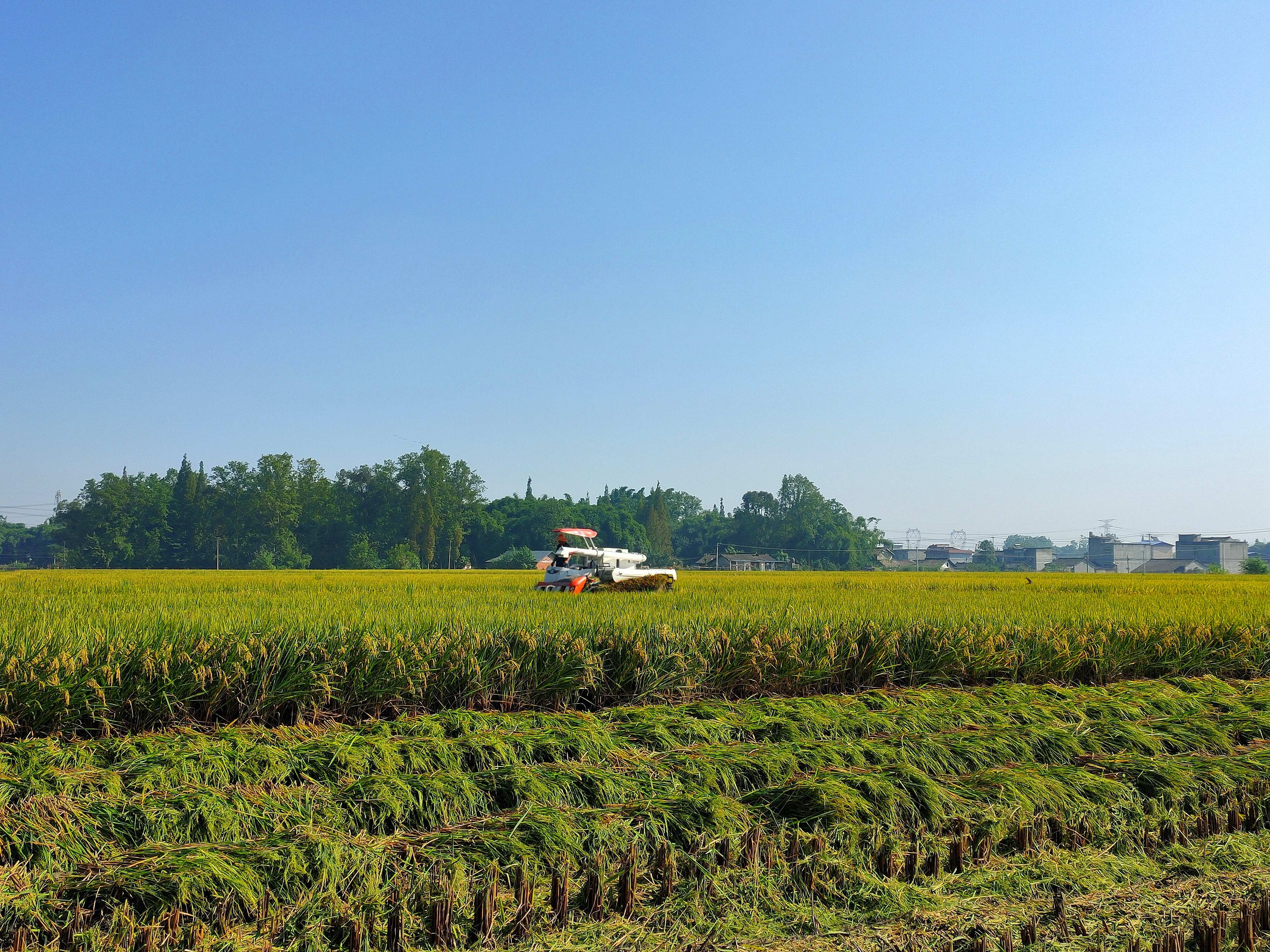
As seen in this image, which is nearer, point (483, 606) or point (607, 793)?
point (607, 793)

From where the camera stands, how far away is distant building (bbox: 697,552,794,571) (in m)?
118

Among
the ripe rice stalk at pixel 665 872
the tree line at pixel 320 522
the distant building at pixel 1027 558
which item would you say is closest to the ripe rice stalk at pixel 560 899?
the ripe rice stalk at pixel 665 872

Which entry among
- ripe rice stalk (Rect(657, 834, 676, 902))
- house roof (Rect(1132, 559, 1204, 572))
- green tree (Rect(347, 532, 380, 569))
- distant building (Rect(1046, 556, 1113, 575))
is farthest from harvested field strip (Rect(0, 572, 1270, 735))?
distant building (Rect(1046, 556, 1113, 575))

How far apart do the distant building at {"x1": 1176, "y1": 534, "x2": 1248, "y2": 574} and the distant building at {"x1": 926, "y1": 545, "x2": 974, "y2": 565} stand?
38.1m

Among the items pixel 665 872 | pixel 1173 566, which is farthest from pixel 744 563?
pixel 665 872

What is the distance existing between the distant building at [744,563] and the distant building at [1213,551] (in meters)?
61.8

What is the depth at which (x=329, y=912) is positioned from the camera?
13.8ft

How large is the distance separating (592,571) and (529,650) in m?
15.4

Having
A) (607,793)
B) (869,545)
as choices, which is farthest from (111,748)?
(869,545)

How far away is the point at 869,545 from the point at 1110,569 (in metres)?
40.6

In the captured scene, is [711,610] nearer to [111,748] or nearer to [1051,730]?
[1051,730]

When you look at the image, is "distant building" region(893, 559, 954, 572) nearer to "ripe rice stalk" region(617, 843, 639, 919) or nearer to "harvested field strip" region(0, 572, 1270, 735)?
"harvested field strip" region(0, 572, 1270, 735)

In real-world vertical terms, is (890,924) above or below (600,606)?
below

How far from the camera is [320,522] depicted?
374 feet
